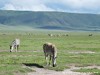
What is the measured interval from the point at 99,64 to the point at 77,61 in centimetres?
253

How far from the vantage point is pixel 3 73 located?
2158 cm

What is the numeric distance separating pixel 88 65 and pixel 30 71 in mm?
6474

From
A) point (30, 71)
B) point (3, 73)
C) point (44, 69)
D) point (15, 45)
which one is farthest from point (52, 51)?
point (15, 45)

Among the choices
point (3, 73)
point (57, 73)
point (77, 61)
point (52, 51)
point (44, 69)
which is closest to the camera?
point (3, 73)

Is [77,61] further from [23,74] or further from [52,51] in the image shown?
[23,74]

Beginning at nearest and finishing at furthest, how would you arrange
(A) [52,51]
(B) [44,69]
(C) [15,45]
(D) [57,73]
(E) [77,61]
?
1. (D) [57,73]
2. (B) [44,69]
3. (A) [52,51]
4. (E) [77,61]
5. (C) [15,45]

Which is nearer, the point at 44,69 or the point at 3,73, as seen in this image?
the point at 3,73

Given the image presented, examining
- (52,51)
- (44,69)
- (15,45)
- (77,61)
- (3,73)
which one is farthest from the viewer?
(15,45)

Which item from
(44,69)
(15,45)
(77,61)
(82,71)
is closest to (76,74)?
(82,71)

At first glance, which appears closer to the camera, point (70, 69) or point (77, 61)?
point (70, 69)

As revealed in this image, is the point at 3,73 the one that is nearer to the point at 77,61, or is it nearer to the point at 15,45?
the point at 77,61

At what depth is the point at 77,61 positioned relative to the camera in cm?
3025

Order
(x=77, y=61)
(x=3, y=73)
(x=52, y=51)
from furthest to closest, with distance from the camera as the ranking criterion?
(x=77, y=61)
(x=52, y=51)
(x=3, y=73)

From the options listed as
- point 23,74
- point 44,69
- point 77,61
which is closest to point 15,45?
point 77,61
